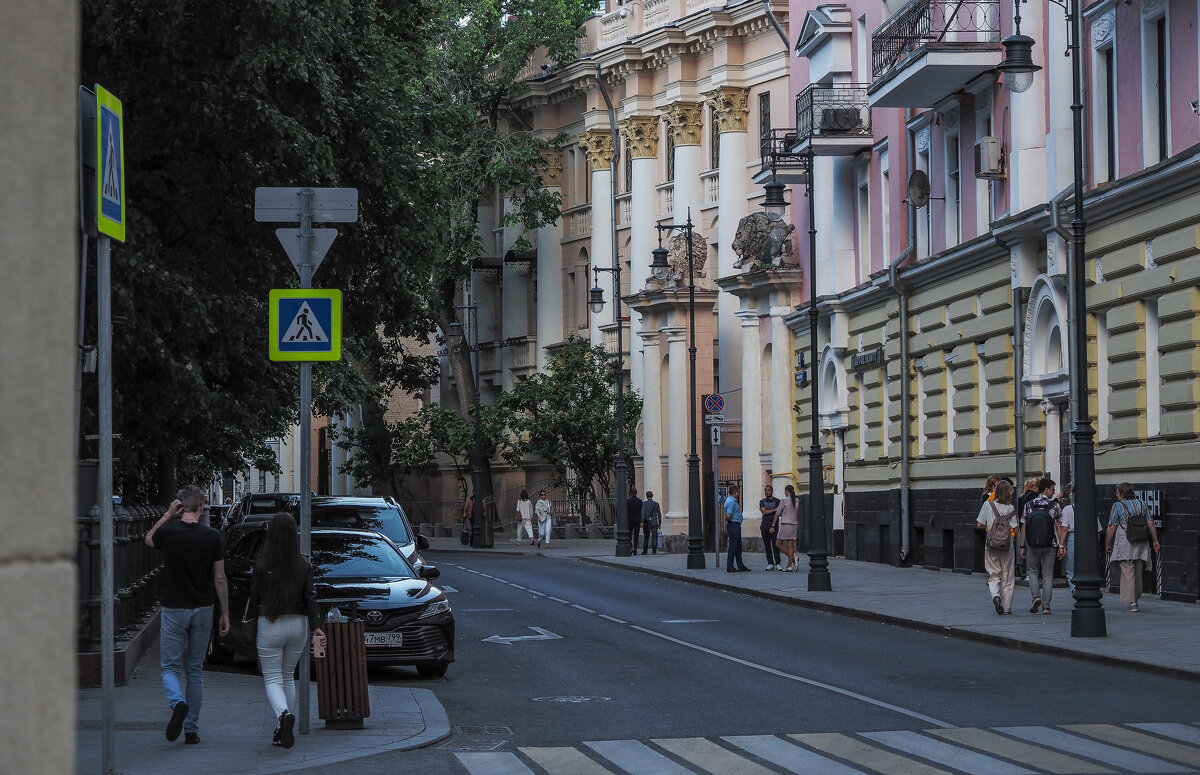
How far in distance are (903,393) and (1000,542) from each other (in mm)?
14684

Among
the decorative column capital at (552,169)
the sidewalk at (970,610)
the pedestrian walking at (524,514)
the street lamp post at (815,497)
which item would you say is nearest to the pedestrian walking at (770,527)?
the sidewalk at (970,610)

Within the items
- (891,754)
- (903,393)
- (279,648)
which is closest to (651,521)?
(903,393)

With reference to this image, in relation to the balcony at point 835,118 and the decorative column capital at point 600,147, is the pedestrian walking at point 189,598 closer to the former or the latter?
the balcony at point 835,118

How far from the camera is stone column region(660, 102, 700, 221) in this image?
57.4 m

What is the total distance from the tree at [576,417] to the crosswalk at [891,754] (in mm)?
45317

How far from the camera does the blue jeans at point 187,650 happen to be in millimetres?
12422

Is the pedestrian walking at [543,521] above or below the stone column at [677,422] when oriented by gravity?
below

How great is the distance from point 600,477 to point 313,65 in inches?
1571

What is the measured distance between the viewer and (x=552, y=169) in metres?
66.1

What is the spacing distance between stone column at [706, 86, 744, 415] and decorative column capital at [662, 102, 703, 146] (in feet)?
6.95

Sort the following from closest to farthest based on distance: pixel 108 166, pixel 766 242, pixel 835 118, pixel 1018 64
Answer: pixel 108 166
pixel 1018 64
pixel 835 118
pixel 766 242

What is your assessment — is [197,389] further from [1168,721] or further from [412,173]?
[1168,721]
